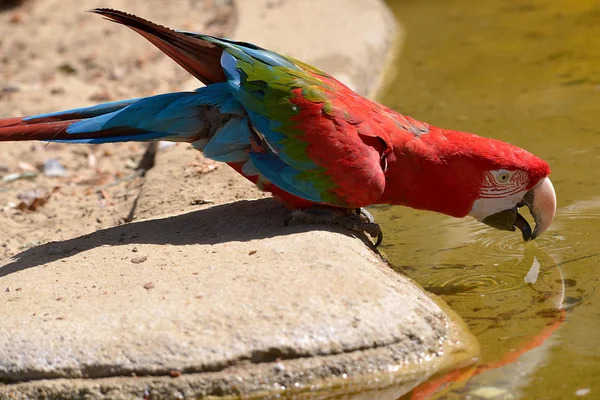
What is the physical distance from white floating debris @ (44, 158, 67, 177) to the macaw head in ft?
8.57

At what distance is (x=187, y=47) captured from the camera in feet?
12.7

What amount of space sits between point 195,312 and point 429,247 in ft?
4.54

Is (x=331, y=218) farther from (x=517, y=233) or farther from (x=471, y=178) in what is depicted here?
(x=517, y=233)

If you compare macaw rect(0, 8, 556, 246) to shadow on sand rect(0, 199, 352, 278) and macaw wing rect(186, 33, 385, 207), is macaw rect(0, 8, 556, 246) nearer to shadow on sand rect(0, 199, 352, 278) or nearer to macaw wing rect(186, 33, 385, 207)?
macaw wing rect(186, 33, 385, 207)

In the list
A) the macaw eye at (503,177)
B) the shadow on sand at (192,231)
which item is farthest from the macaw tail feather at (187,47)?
the macaw eye at (503,177)

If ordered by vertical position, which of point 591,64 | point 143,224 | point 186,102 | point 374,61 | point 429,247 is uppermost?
point 374,61

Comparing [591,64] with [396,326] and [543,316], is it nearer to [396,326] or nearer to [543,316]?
[543,316]

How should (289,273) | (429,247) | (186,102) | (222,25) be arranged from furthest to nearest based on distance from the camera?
(222,25), (429,247), (186,102), (289,273)

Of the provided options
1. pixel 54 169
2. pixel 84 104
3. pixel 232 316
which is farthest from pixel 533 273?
pixel 84 104

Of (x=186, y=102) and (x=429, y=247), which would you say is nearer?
(x=186, y=102)

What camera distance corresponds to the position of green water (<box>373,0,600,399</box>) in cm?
311

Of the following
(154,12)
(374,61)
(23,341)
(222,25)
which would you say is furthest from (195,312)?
(154,12)

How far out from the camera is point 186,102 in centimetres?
382

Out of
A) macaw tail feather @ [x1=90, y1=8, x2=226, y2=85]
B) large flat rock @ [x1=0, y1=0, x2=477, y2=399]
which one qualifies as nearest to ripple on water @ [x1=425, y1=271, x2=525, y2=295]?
large flat rock @ [x1=0, y1=0, x2=477, y2=399]
